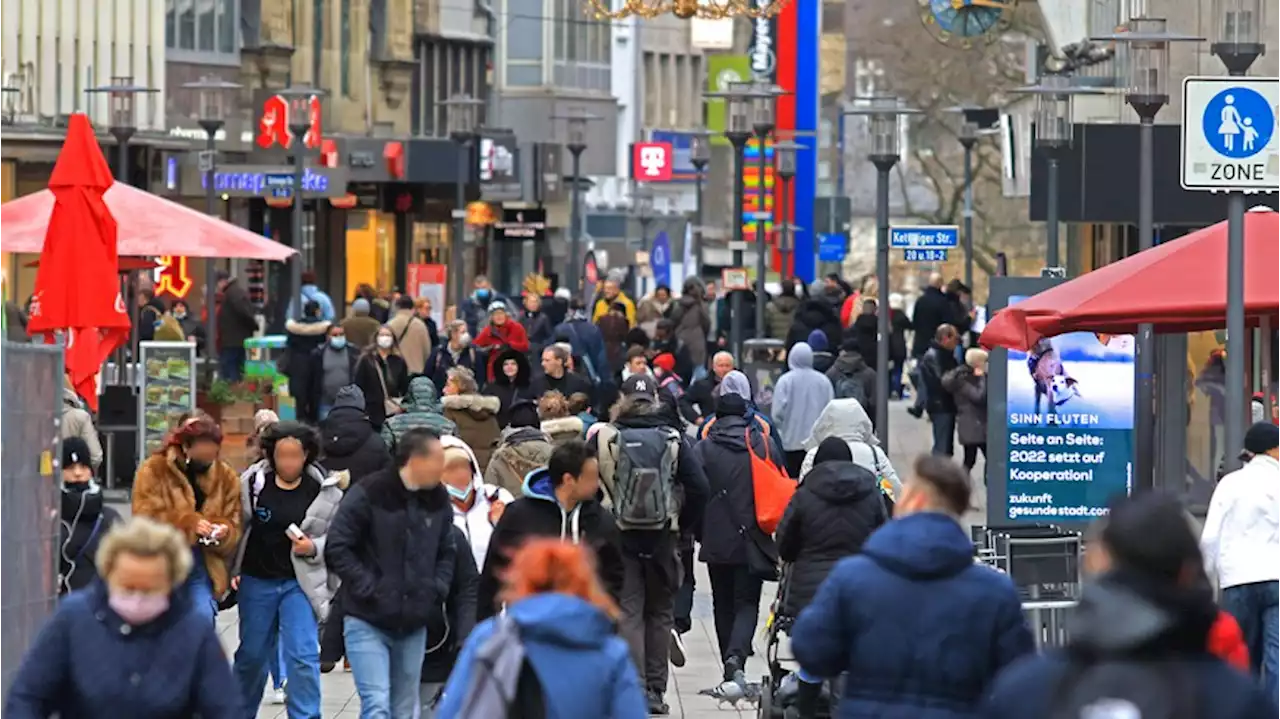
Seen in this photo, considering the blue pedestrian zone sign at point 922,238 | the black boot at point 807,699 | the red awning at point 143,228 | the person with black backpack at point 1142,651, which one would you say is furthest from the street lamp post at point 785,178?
the person with black backpack at point 1142,651

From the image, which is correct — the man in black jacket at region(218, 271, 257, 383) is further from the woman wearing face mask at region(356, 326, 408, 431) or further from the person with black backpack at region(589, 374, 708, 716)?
the person with black backpack at region(589, 374, 708, 716)

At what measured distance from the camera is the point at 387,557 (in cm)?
1182

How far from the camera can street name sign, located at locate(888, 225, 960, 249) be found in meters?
31.2

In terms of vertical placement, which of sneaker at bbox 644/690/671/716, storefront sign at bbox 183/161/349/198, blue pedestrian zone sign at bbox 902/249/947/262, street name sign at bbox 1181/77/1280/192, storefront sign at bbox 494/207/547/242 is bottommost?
sneaker at bbox 644/690/671/716

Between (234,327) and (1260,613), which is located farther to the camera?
(234,327)

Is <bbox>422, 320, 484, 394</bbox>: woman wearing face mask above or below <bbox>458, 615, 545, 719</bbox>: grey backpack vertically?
above

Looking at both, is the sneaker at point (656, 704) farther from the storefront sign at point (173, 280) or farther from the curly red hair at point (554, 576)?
the storefront sign at point (173, 280)

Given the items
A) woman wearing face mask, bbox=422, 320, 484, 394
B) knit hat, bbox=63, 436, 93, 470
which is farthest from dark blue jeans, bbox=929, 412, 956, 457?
knit hat, bbox=63, 436, 93, 470

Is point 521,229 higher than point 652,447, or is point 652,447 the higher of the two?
point 521,229

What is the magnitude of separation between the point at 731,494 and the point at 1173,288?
2.51 m

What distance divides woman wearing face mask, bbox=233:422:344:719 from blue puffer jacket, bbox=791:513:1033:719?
5592 millimetres

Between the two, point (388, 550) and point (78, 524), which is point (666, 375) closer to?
point (78, 524)

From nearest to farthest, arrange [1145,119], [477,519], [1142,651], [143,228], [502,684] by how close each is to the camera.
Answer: [1142,651] < [502,684] < [477,519] < [1145,119] < [143,228]

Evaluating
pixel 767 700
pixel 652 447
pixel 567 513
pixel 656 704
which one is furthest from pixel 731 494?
pixel 567 513
